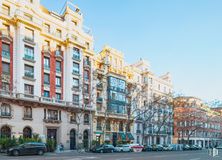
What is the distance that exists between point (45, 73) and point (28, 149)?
16.8 meters

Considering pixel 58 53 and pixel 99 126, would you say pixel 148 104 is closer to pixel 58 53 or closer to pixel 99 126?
pixel 99 126

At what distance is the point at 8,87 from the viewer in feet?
142

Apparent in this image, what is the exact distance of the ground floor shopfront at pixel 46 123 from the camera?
140 feet

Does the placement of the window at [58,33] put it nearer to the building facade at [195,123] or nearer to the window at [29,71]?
the window at [29,71]

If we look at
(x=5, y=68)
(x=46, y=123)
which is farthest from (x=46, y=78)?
(x=5, y=68)

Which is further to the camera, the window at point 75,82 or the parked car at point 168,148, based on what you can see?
the parked car at point 168,148

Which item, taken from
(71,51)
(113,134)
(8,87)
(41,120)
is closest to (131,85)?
(113,134)

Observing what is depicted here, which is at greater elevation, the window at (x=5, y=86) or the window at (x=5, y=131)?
the window at (x=5, y=86)

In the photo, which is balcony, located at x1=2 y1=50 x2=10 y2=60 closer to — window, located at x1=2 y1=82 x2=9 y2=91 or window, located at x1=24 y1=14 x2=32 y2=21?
window, located at x1=2 y1=82 x2=9 y2=91

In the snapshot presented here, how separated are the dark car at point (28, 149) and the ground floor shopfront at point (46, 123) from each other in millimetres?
8337

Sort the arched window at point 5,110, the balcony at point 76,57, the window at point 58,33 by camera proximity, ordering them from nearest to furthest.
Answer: the arched window at point 5,110, the window at point 58,33, the balcony at point 76,57

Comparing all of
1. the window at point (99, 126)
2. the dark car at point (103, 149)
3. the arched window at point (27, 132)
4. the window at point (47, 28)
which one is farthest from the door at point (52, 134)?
the window at point (47, 28)

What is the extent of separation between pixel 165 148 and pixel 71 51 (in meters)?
25.2

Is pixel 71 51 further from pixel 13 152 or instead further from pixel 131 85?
pixel 13 152
